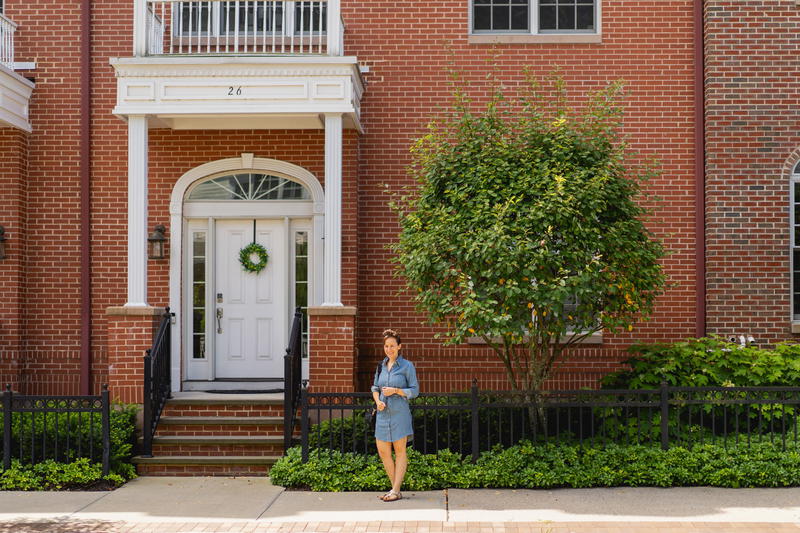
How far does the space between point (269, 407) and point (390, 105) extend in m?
4.26

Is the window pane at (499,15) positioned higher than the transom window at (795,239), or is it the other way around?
the window pane at (499,15)

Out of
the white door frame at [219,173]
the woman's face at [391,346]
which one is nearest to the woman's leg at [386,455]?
the woman's face at [391,346]

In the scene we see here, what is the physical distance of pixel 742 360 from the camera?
984cm

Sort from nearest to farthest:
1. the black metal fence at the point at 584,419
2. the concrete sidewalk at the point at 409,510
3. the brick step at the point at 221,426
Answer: the concrete sidewalk at the point at 409,510, the black metal fence at the point at 584,419, the brick step at the point at 221,426

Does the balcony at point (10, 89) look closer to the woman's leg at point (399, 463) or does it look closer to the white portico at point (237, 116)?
the white portico at point (237, 116)

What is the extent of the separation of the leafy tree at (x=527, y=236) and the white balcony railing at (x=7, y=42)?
588 centimetres

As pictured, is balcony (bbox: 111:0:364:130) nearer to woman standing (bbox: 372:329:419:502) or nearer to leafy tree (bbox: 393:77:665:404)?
leafy tree (bbox: 393:77:665:404)

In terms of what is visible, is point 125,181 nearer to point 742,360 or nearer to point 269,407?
point 269,407

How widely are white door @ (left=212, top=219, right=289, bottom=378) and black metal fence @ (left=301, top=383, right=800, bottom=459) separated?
1938 mm

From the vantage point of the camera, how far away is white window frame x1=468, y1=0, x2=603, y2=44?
1173 centimetres

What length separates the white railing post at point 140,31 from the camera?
10.5 metres

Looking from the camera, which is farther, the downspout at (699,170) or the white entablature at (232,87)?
the downspout at (699,170)

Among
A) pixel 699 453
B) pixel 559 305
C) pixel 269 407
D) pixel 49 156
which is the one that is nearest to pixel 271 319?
pixel 269 407

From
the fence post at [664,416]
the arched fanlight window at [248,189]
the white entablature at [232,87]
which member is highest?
the white entablature at [232,87]
